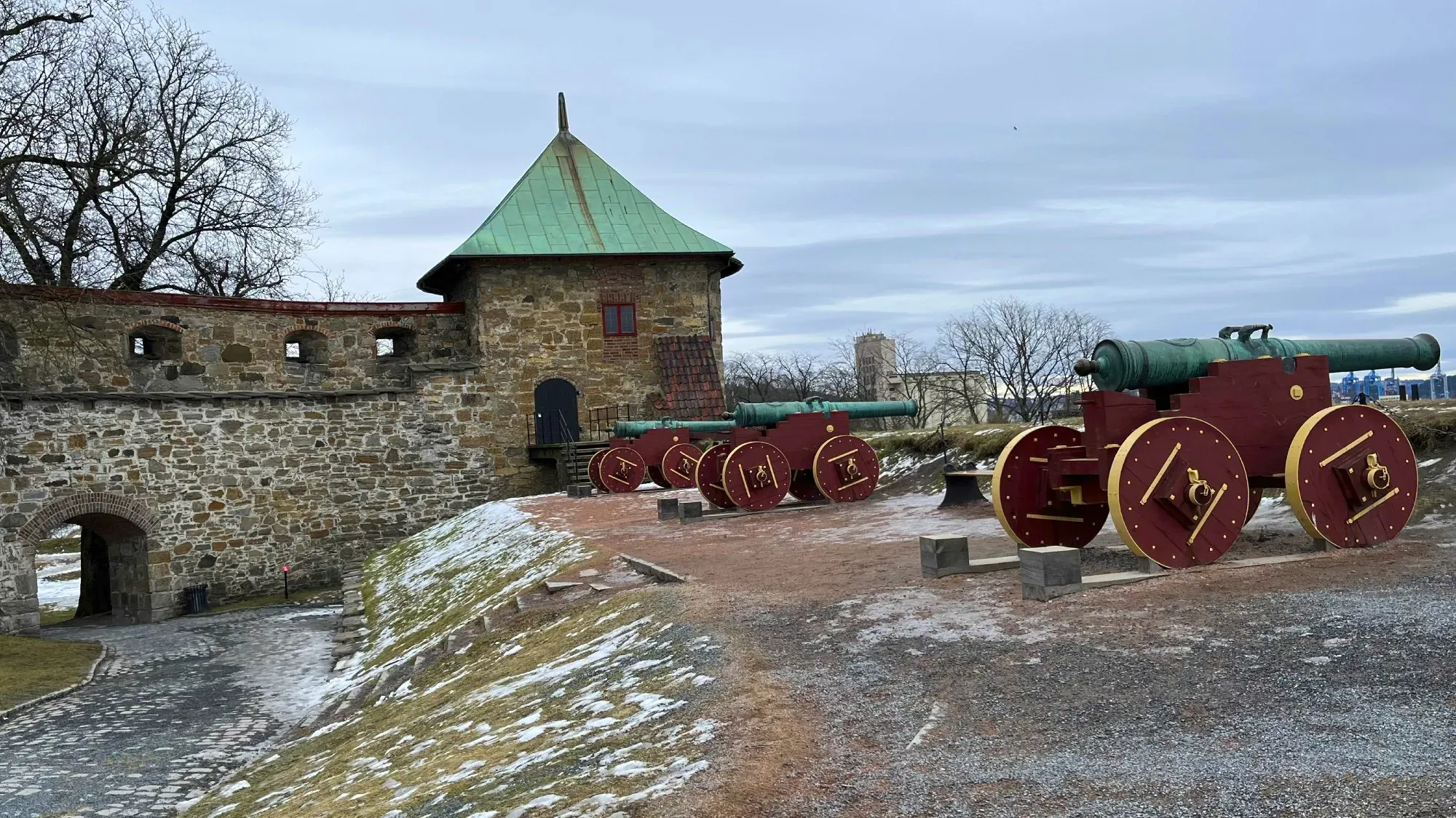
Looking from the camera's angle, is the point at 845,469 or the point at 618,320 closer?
the point at 845,469

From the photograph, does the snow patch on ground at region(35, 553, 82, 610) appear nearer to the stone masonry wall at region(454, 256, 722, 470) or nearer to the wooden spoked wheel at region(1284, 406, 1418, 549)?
the stone masonry wall at region(454, 256, 722, 470)

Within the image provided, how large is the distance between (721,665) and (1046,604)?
165 cm

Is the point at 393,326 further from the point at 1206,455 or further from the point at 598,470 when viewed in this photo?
the point at 1206,455

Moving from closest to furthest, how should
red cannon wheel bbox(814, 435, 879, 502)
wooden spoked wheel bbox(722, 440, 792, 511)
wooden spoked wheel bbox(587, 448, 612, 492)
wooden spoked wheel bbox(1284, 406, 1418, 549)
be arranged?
wooden spoked wheel bbox(1284, 406, 1418, 549) < wooden spoked wheel bbox(722, 440, 792, 511) < red cannon wheel bbox(814, 435, 879, 502) < wooden spoked wheel bbox(587, 448, 612, 492)

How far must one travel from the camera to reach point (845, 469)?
14.0 m

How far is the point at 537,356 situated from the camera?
23141mm

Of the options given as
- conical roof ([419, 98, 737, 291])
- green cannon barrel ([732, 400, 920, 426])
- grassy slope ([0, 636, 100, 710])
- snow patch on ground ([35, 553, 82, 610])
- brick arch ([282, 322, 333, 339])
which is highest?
conical roof ([419, 98, 737, 291])

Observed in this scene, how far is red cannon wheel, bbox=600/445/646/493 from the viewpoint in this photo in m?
19.3

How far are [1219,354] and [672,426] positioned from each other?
12.9 metres

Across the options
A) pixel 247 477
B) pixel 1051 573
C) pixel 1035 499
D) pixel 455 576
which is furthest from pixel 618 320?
pixel 1051 573

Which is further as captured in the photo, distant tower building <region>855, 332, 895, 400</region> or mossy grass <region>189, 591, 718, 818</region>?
distant tower building <region>855, 332, 895, 400</region>

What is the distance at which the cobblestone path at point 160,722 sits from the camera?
7.33 m

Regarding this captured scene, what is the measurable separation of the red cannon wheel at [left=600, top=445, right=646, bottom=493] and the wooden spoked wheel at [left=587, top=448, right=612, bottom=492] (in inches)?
2.2

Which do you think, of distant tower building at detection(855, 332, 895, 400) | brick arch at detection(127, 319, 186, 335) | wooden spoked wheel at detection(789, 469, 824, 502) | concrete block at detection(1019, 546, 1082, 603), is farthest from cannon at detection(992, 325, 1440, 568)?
distant tower building at detection(855, 332, 895, 400)
